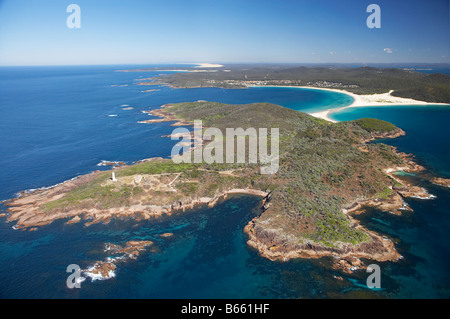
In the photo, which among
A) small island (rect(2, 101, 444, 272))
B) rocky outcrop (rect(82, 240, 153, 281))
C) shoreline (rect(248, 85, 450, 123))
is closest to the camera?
rocky outcrop (rect(82, 240, 153, 281))

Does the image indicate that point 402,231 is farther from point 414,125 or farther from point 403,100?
point 403,100
